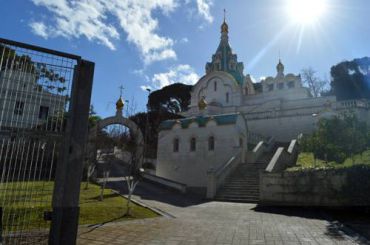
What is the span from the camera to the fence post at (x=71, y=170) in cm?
599

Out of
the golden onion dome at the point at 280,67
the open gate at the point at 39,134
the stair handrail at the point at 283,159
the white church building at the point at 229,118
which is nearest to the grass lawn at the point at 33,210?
the open gate at the point at 39,134

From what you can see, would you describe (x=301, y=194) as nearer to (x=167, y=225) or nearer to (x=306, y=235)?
(x=306, y=235)

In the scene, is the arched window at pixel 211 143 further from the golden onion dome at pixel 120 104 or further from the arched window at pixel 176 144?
the golden onion dome at pixel 120 104

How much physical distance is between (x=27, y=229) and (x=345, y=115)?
1578 cm

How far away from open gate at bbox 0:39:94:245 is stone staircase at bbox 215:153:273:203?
12.8 metres

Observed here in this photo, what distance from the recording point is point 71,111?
20.8 feet

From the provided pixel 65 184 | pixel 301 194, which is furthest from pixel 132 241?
pixel 301 194

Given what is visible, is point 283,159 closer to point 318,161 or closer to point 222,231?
point 318,161

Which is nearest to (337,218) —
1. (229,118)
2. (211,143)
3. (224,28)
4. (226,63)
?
(229,118)

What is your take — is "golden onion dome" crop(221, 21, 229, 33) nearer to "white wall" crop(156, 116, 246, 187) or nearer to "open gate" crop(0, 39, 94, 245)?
"white wall" crop(156, 116, 246, 187)

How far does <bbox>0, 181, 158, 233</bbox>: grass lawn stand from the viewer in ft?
19.6

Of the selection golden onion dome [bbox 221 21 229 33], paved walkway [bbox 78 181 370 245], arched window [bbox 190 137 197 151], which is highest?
golden onion dome [bbox 221 21 229 33]

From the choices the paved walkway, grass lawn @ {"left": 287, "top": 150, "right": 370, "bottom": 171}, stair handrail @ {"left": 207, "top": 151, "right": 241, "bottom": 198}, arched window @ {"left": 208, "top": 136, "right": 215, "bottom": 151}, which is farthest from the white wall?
the paved walkway

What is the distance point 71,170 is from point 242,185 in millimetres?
14937
